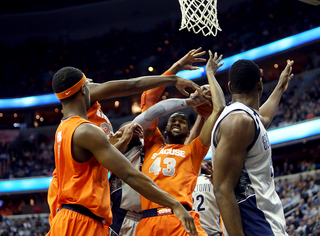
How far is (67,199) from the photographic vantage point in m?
2.60

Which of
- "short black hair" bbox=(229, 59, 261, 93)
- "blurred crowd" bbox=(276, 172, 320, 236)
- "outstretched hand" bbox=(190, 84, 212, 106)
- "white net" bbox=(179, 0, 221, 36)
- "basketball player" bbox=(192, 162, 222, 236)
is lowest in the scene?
"blurred crowd" bbox=(276, 172, 320, 236)

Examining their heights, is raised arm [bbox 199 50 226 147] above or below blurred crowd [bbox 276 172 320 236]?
above

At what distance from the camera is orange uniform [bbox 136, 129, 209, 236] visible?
11.3ft

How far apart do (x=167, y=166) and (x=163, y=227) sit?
675 millimetres

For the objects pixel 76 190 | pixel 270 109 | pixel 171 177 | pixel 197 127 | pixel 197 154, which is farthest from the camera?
pixel 197 127

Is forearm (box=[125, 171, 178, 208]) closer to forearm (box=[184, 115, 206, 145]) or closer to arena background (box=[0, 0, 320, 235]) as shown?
forearm (box=[184, 115, 206, 145])

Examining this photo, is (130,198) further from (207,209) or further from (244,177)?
(244,177)

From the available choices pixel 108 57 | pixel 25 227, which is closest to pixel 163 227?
pixel 25 227

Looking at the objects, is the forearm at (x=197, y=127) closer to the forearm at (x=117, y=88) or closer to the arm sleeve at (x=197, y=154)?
the arm sleeve at (x=197, y=154)

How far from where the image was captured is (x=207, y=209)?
4715 millimetres

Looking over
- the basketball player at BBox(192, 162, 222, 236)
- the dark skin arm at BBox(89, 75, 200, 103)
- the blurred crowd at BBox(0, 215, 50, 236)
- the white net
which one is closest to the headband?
the dark skin arm at BBox(89, 75, 200, 103)

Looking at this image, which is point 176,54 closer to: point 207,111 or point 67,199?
point 207,111

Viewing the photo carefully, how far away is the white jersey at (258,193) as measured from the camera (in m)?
2.27

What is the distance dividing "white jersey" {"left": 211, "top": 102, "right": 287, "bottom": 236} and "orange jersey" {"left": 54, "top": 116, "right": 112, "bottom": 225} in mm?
1057
